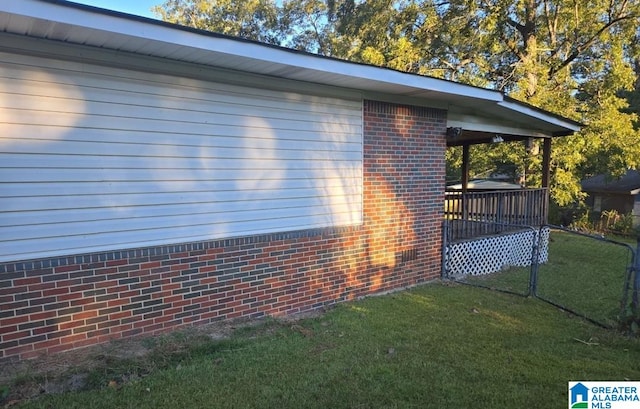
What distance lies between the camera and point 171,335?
4.46 m

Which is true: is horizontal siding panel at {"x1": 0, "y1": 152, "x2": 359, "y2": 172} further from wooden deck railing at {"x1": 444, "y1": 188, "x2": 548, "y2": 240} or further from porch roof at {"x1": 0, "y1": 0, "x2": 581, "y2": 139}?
wooden deck railing at {"x1": 444, "y1": 188, "x2": 548, "y2": 240}

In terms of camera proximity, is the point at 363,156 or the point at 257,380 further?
the point at 363,156

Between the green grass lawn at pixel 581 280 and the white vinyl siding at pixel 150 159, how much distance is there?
11.5 feet

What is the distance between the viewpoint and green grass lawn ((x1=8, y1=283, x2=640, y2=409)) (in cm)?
324

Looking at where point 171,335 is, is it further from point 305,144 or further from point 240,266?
point 305,144

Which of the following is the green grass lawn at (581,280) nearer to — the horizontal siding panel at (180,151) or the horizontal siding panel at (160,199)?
the horizontal siding panel at (160,199)

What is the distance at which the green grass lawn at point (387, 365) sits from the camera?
3240 millimetres

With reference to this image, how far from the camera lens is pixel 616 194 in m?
25.6

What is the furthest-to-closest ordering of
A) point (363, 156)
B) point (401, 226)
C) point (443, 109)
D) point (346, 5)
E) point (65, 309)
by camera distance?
point (346, 5) < point (443, 109) < point (401, 226) < point (363, 156) < point (65, 309)

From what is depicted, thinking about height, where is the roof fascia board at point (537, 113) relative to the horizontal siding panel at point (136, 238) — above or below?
above

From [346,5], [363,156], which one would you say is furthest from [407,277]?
[346,5]

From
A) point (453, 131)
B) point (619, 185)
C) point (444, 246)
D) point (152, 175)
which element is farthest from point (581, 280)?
point (619, 185)

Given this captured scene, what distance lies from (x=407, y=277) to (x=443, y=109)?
9.29 ft
